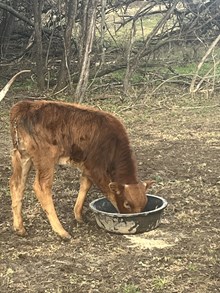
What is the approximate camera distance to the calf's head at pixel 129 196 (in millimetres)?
5043

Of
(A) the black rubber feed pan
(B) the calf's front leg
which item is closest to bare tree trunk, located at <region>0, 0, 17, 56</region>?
(B) the calf's front leg

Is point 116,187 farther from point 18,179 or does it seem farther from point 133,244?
point 18,179

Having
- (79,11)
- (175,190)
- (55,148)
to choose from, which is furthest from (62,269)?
(79,11)

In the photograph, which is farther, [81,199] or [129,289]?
[81,199]

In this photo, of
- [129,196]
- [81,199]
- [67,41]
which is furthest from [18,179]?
[67,41]

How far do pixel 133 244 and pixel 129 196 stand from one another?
15.7 inches

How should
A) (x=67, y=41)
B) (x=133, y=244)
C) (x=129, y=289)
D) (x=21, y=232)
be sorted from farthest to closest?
(x=67, y=41) < (x=21, y=232) < (x=133, y=244) < (x=129, y=289)

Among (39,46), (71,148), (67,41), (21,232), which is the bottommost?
(21,232)

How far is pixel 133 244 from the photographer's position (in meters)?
4.95

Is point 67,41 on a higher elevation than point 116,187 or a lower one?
higher

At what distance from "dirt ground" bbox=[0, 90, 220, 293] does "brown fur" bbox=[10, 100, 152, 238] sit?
0.28 m

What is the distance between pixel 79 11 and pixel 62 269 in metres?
10.5

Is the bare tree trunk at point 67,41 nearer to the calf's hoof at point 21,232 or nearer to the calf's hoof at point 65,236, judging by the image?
the calf's hoof at point 21,232

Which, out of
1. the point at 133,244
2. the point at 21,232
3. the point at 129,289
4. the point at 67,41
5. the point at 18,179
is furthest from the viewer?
the point at 67,41
